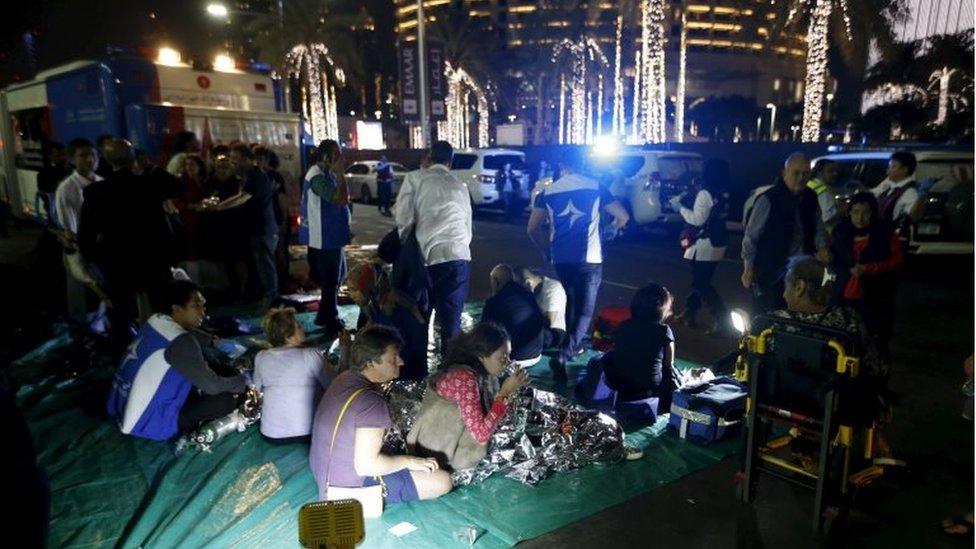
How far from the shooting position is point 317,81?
39.4m

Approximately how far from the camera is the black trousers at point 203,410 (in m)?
4.16

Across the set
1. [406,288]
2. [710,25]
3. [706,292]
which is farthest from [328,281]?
[710,25]

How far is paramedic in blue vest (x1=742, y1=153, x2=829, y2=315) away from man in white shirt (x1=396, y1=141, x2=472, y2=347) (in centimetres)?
234

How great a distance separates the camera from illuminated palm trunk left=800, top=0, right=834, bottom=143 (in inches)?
A: 1005

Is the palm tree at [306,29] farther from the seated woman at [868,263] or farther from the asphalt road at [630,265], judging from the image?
the seated woman at [868,263]

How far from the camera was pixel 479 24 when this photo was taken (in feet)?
139

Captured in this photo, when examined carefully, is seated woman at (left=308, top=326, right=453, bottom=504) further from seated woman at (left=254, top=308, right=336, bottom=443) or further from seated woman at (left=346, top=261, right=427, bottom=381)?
seated woman at (left=346, top=261, right=427, bottom=381)

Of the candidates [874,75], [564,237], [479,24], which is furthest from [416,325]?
[479,24]

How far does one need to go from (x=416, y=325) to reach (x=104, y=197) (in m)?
2.68

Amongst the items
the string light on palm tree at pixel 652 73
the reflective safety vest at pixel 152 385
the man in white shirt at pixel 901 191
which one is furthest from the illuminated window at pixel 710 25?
the reflective safety vest at pixel 152 385

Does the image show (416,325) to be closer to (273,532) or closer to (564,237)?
(564,237)

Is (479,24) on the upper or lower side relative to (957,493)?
upper

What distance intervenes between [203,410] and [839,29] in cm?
2762

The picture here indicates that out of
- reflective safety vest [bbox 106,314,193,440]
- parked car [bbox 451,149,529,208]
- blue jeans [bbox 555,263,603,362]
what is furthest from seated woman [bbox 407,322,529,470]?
parked car [bbox 451,149,529,208]
